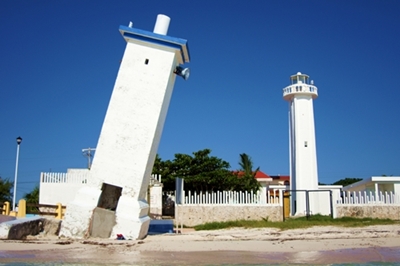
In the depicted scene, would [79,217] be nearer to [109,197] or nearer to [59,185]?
[109,197]

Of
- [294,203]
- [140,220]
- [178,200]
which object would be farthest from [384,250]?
[294,203]

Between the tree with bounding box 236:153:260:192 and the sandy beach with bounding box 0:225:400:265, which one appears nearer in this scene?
the sandy beach with bounding box 0:225:400:265

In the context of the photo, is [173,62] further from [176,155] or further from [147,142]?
[176,155]

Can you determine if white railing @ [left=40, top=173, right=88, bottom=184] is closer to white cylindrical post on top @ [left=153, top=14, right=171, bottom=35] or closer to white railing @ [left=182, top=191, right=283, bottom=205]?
white railing @ [left=182, top=191, right=283, bottom=205]

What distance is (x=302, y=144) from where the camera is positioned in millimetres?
22984

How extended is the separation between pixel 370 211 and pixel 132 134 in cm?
1214

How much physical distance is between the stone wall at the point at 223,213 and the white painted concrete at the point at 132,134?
7.26 meters

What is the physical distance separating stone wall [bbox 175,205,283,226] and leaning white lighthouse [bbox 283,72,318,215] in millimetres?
4565

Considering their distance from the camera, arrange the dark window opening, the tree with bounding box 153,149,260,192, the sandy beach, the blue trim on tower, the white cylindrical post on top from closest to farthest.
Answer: the sandy beach
the dark window opening
the blue trim on tower
the white cylindrical post on top
the tree with bounding box 153,149,260,192

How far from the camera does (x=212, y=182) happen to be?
27.3 metres

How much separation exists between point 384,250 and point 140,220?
5.17m

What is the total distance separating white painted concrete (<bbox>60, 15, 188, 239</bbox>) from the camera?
9945mm

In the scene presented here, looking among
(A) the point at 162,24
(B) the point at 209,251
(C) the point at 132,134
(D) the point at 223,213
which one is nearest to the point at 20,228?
(C) the point at 132,134

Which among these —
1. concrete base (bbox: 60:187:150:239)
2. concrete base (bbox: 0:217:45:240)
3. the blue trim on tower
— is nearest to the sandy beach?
concrete base (bbox: 0:217:45:240)
